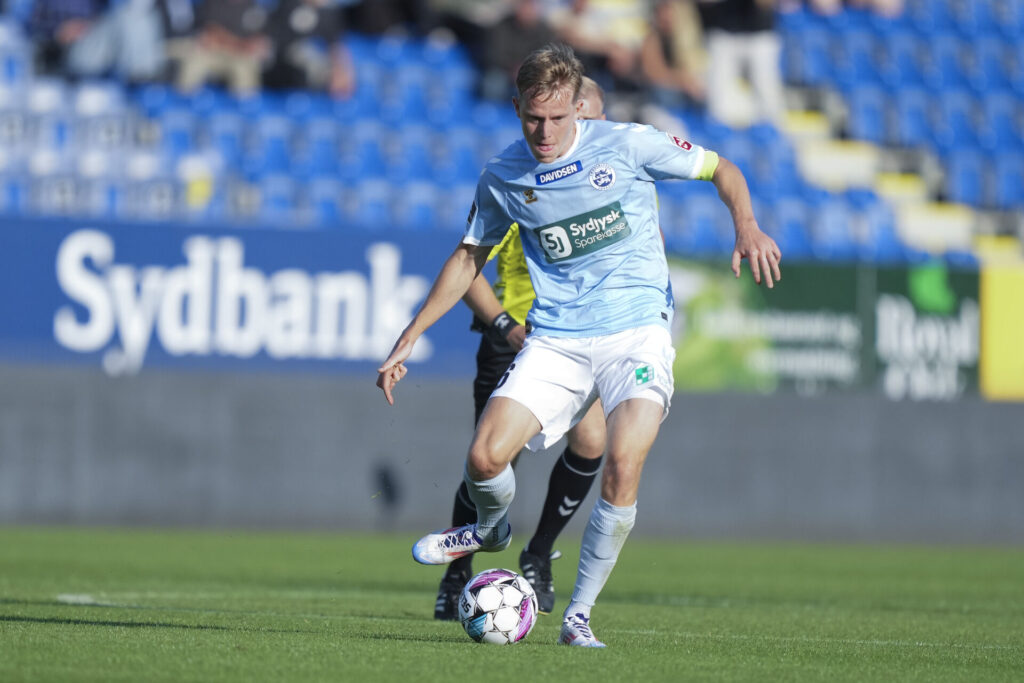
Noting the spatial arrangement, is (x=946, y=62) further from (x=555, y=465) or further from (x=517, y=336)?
(x=555, y=465)

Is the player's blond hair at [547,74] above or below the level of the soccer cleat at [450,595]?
above

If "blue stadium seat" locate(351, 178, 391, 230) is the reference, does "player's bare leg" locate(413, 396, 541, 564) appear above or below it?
below

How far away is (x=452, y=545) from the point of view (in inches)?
249

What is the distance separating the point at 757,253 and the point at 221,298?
860 centimetres

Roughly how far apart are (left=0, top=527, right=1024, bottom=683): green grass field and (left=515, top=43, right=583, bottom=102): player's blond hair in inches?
79.5

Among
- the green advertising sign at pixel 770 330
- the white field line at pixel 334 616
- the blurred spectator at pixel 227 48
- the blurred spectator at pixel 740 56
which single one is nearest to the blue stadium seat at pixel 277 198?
the blurred spectator at pixel 227 48

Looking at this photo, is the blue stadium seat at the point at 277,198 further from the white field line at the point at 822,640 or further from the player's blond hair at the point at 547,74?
the player's blond hair at the point at 547,74

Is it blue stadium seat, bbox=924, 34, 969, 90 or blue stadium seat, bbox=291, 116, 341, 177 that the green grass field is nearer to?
blue stadium seat, bbox=291, 116, 341, 177

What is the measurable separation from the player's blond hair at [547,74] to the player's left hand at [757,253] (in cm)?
83

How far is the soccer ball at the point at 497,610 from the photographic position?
5938 mm

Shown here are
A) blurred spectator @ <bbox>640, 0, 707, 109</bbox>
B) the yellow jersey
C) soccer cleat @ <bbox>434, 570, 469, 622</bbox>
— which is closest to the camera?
soccer cleat @ <bbox>434, 570, 469, 622</bbox>

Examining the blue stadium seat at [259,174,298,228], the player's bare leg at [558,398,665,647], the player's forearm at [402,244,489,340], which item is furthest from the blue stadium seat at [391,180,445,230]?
the player's bare leg at [558,398,665,647]

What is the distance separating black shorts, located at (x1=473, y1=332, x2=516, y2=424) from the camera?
7516 mm

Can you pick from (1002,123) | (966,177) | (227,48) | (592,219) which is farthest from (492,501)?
(1002,123)
